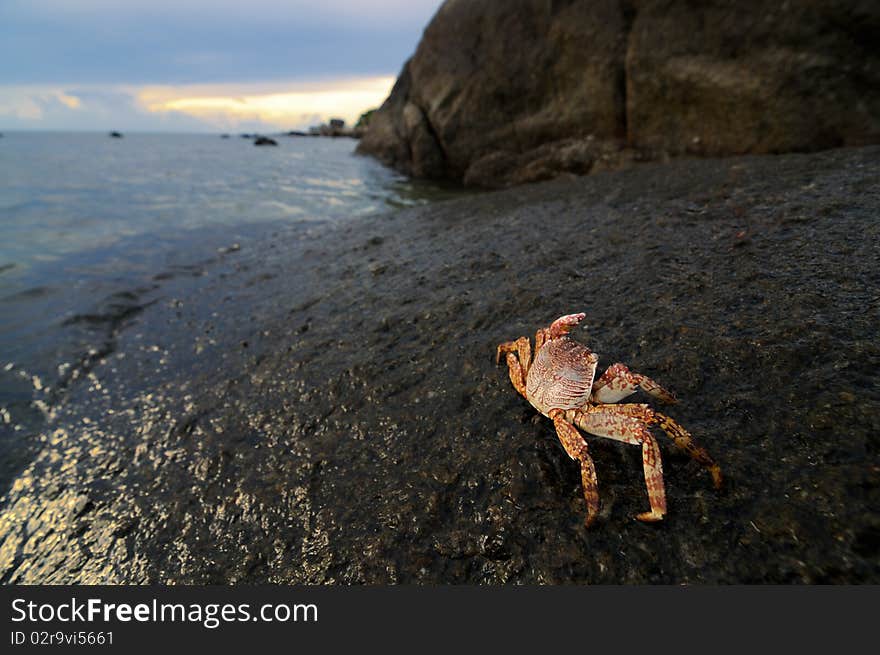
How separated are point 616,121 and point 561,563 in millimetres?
12103

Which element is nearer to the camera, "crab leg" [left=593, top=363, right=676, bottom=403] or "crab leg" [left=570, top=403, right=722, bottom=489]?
"crab leg" [left=570, top=403, right=722, bottom=489]

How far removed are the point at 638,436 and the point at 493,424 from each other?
1.08 m

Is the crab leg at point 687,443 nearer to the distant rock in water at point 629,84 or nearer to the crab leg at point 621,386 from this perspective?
the crab leg at point 621,386

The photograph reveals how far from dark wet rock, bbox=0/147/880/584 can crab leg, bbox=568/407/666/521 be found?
151 millimetres

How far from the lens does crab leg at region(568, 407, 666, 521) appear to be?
6.72 ft

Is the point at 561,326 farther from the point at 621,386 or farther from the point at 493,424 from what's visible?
the point at 493,424

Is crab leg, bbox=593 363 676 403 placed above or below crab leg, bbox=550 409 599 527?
above

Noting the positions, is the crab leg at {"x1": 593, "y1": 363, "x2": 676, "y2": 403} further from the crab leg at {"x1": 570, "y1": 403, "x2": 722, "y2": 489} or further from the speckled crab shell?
the crab leg at {"x1": 570, "y1": 403, "x2": 722, "y2": 489}

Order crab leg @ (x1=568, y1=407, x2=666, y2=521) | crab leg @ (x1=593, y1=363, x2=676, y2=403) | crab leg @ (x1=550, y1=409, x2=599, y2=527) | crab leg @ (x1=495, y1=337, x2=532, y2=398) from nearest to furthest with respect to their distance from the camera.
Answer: crab leg @ (x1=568, y1=407, x2=666, y2=521) < crab leg @ (x1=550, y1=409, x2=599, y2=527) < crab leg @ (x1=593, y1=363, x2=676, y2=403) < crab leg @ (x1=495, y1=337, x2=532, y2=398)

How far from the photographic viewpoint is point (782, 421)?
2359 mm

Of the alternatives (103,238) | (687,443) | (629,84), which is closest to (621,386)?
(687,443)

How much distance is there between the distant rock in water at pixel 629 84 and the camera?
25.2 feet

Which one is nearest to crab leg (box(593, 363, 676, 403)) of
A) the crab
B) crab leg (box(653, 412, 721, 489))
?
the crab

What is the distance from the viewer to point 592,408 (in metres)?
2.42
